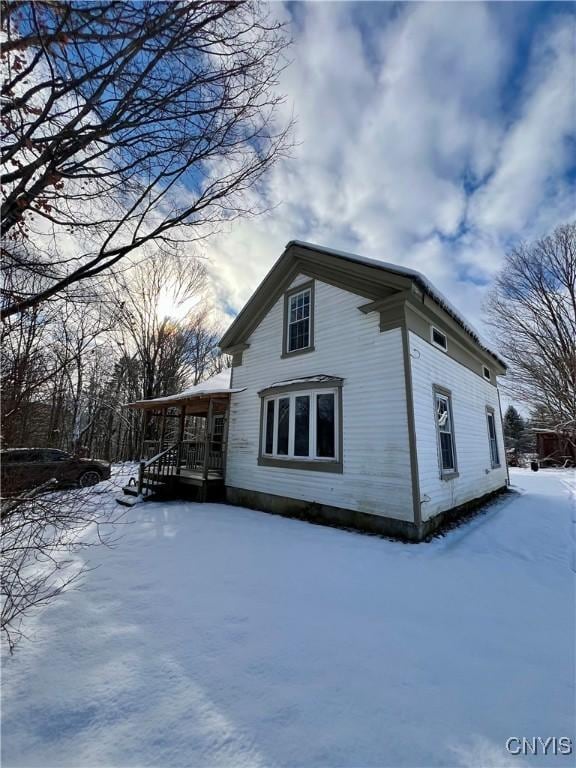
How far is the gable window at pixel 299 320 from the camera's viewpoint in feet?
27.0

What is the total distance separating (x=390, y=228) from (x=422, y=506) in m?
6.10

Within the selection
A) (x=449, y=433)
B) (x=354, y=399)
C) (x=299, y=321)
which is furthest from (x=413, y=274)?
(x=449, y=433)

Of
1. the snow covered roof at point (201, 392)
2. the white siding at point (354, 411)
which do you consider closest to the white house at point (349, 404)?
the white siding at point (354, 411)

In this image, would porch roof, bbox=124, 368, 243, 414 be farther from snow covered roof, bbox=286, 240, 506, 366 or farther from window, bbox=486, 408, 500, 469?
window, bbox=486, 408, 500, 469

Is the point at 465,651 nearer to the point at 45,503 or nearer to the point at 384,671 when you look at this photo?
the point at 384,671

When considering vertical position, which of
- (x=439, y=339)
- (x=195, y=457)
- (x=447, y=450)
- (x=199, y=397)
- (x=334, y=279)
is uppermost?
(x=334, y=279)

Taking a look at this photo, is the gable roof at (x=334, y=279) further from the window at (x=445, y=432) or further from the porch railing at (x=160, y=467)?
the porch railing at (x=160, y=467)

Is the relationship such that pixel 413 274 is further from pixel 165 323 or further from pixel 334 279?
pixel 165 323

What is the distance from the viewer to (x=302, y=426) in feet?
25.7

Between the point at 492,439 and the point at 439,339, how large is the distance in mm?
5791

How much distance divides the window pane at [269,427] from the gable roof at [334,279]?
264 centimetres

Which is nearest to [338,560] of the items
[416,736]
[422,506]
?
[422,506]

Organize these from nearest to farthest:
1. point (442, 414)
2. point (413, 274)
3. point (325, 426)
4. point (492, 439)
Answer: point (413, 274) < point (325, 426) < point (442, 414) < point (492, 439)

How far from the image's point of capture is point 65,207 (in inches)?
148
